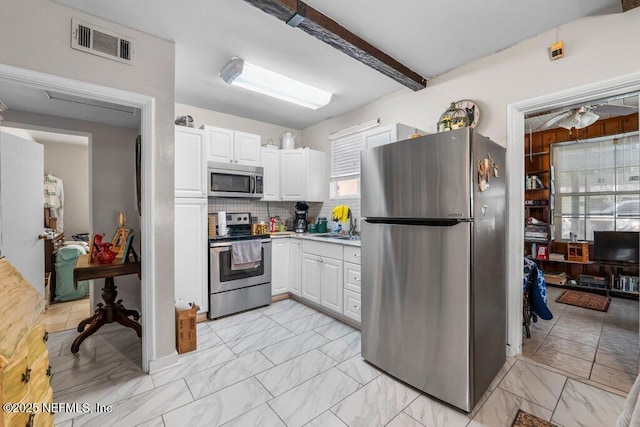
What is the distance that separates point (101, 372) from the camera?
6.98ft

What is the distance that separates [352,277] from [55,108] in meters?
3.46

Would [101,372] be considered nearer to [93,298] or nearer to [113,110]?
[93,298]

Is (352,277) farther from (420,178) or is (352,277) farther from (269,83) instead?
(269,83)

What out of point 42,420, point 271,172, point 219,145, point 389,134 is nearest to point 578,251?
point 389,134

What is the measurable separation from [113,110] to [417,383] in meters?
3.66

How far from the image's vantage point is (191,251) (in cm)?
302

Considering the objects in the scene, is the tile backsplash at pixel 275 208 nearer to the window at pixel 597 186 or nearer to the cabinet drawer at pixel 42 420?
the cabinet drawer at pixel 42 420

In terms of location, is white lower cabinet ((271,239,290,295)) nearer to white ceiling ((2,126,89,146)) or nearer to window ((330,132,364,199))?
window ((330,132,364,199))

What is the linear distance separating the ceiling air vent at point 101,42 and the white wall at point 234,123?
62.2 inches

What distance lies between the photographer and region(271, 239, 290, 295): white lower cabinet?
3676mm

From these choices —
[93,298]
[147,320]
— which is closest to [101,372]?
[147,320]

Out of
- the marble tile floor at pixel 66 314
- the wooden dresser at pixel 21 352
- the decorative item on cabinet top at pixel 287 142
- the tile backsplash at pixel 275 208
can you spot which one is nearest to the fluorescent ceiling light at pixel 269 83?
the decorative item on cabinet top at pixel 287 142

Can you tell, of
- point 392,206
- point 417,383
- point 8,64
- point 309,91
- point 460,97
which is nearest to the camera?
point 8,64

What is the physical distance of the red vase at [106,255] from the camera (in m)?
2.42
